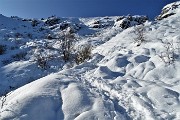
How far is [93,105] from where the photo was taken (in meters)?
4.03

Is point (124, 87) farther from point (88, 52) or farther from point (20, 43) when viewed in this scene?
point (20, 43)

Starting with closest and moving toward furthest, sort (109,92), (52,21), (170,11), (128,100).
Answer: (128,100) < (109,92) < (170,11) < (52,21)

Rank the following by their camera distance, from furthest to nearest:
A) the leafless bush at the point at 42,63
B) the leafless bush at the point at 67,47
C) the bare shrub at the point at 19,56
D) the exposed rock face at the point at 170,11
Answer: the exposed rock face at the point at 170,11 < the bare shrub at the point at 19,56 < the leafless bush at the point at 67,47 < the leafless bush at the point at 42,63

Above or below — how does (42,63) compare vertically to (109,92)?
below

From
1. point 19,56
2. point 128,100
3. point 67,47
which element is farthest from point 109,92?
point 19,56

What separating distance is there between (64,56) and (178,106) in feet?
22.9

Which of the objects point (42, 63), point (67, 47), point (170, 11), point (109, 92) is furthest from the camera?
point (170, 11)

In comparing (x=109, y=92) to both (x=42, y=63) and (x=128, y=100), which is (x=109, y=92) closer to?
(x=128, y=100)

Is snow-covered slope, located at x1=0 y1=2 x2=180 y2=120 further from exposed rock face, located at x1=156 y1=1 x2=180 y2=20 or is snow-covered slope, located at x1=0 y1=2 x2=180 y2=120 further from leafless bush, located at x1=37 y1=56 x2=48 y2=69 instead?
exposed rock face, located at x1=156 y1=1 x2=180 y2=20

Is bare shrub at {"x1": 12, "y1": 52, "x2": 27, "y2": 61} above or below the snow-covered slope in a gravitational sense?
below

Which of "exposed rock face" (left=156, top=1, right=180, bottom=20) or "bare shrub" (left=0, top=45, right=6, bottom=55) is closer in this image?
"bare shrub" (left=0, top=45, right=6, bottom=55)

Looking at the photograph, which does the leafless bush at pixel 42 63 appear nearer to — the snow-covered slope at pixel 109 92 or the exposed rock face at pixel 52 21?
the snow-covered slope at pixel 109 92

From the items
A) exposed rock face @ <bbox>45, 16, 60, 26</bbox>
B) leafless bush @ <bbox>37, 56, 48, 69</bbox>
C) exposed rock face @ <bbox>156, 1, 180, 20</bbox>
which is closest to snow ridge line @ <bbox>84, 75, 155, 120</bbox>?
leafless bush @ <bbox>37, 56, 48, 69</bbox>

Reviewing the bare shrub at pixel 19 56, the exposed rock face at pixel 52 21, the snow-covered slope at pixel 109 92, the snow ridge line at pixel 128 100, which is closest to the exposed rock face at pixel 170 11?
the bare shrub at pixel 19 56
